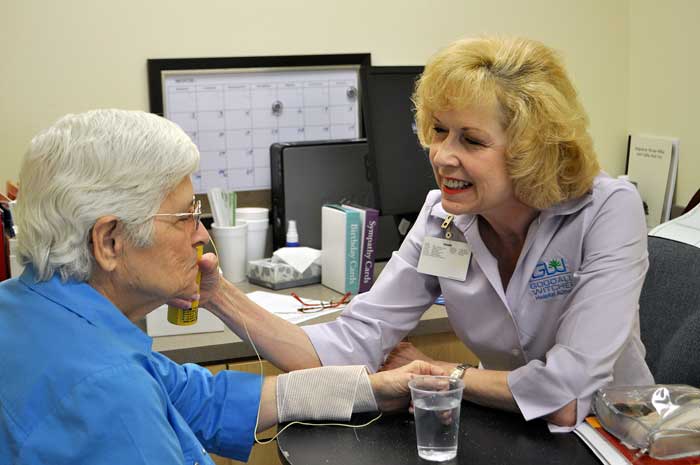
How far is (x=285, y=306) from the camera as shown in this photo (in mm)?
2449

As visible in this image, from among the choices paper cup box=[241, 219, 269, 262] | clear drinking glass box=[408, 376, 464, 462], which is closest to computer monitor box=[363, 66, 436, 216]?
paper cup box=[241, 219, 269, 262]

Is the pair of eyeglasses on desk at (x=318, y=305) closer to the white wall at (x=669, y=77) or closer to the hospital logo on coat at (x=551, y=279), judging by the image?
the hospital logo on coat at (x=551, y=279)

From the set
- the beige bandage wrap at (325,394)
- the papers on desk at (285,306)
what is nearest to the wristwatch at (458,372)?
the beige bandage wrap at (325,394)

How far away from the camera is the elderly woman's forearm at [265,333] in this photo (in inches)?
73.4

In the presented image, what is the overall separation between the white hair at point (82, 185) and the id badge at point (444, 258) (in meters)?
0.75

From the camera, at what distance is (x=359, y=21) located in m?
2.95

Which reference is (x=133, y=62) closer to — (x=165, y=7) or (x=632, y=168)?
(x=165, y=7)

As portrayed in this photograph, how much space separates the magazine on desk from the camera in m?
1.41

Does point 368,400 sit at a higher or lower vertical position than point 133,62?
lower

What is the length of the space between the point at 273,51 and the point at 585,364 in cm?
166

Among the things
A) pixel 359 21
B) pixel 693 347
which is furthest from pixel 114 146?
pixel 359 21

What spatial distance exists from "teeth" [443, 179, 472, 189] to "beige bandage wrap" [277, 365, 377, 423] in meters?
0.42

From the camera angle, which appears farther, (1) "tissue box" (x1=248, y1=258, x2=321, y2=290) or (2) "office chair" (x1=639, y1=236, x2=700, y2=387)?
(1) "tissue box" (x1=248, y1=258, x2=321, y2=290)

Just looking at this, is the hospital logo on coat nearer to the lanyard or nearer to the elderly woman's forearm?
the lanyard
